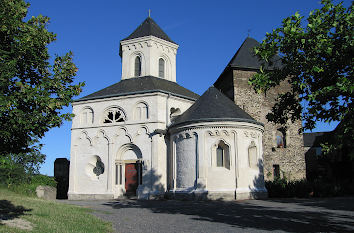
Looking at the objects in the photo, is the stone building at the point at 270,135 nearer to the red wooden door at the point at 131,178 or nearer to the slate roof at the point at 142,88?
the slate roof at the point at 142,88

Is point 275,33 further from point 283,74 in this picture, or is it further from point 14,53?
point 14,53

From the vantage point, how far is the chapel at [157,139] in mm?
21609

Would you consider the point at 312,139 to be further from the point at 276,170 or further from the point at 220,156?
the point at 220,156

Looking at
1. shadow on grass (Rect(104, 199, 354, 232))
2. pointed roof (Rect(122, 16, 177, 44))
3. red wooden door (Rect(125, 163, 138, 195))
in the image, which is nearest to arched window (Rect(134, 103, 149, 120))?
red wooden door (Rect(125, 163, 138, 195))

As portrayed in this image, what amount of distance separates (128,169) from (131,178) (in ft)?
2.34

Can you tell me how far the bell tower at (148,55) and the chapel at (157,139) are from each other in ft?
0.30

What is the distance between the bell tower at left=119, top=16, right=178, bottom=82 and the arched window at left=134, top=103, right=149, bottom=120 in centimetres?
497

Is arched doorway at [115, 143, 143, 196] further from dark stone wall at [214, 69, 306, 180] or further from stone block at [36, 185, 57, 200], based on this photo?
dark stone wall at [214, 69, 306, 180]

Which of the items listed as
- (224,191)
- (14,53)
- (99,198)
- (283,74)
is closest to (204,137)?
(224,191)

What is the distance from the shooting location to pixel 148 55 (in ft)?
98.4

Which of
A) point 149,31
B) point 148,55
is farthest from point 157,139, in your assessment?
point 149,31

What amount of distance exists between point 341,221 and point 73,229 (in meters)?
9.00

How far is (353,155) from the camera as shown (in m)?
8.06

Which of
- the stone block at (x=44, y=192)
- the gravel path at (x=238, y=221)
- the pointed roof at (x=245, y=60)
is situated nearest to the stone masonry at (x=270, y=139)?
the pointed roof at (x=245, y=60)
